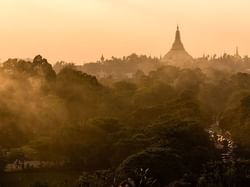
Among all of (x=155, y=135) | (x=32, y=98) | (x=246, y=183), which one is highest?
(x=32, y=98)

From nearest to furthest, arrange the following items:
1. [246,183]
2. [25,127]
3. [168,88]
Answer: [246,183]
[25,127]
[168,88]

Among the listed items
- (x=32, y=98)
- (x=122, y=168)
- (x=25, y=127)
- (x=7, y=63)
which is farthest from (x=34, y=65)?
(x=122, y=168)

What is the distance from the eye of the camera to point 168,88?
110m

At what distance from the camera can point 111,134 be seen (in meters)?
Result: 66.3

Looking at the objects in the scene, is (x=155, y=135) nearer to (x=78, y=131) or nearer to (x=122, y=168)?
(x=78, y=131)

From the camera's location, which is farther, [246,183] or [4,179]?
[4,179]

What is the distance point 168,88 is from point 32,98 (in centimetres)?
3521

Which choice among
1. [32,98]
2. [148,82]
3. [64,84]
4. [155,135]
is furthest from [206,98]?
[155,135]

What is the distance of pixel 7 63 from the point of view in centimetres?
8781

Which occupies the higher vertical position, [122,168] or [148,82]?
[148,82]

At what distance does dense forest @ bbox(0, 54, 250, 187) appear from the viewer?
5331 cm

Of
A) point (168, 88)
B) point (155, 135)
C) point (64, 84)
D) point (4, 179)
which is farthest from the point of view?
point (168, 88)

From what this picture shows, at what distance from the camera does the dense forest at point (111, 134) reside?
53.3 meters

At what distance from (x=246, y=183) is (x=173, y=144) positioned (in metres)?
13.3
